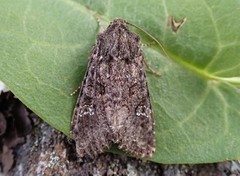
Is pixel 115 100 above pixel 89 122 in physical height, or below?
above

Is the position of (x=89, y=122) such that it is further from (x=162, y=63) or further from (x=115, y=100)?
(x=162, y=63)

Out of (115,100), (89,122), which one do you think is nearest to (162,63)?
(115,100)

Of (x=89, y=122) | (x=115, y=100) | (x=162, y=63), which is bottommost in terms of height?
(x=89, y=122)

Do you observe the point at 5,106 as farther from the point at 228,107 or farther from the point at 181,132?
the point at 228,107

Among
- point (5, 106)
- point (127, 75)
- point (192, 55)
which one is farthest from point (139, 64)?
point (5, 106)

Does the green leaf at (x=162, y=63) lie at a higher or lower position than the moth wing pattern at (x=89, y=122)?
higher
